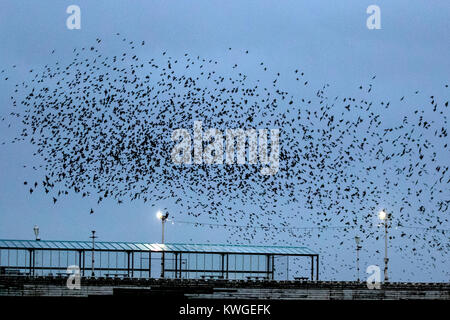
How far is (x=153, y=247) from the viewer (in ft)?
268

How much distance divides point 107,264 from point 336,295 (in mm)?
29847

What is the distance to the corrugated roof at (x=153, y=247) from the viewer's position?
257 feet

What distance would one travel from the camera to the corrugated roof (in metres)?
78.2
